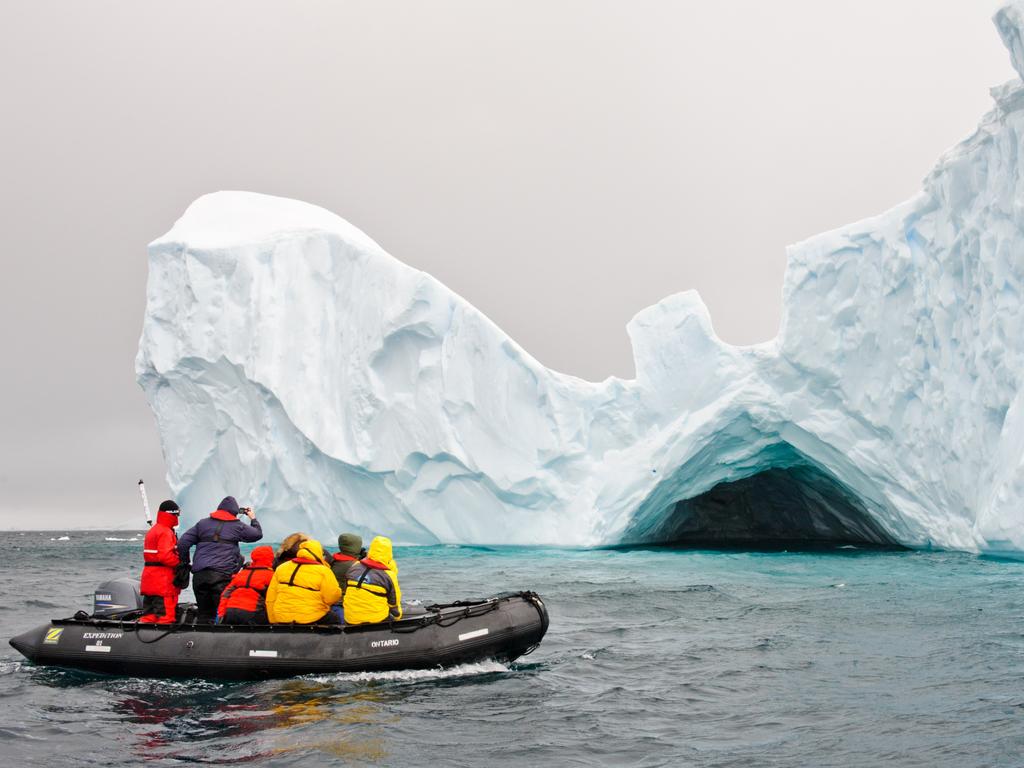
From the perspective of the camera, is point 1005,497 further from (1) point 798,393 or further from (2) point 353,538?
(2) point 353,538

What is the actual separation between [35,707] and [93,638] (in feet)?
3.97

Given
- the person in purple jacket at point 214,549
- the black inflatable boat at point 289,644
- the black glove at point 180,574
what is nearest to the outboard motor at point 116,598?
the black inflatable boat at point 289,644

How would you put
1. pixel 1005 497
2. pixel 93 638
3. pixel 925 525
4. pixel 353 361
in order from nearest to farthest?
pixel 93 638, pixel 1005 497, pixel 925 525, pixel 353 361

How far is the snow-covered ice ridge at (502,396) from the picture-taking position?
777 inches

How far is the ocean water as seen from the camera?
6.40m

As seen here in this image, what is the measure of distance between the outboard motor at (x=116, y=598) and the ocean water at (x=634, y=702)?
0.86 metres

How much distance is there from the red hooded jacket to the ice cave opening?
18995 millimetres

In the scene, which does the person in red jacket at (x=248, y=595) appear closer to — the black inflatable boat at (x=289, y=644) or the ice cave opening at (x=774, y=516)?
the black inflatable boat at (x=289, y=644)

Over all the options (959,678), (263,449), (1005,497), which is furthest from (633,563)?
(959,678)

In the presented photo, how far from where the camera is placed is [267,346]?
22594 millimetres

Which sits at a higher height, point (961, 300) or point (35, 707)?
point (961, 300)

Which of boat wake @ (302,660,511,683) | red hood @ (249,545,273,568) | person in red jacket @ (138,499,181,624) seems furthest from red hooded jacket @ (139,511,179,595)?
boat wake @ (302,660,511,683)

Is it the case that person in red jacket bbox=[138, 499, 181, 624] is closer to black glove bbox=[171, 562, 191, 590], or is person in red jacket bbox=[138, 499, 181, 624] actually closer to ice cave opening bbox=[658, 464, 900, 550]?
black glove bbox=[171, 562, 191, 590]

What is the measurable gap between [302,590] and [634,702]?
302 cm
